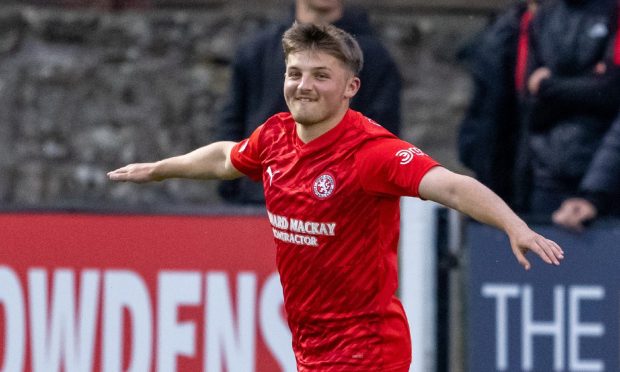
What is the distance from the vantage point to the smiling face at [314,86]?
5.21 metres

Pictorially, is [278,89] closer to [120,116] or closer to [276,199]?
[276,199]

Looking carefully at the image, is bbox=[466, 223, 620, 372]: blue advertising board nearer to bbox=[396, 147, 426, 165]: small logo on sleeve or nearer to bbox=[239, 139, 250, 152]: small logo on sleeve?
bbox=[239, 139, 250, 152]: small logo on sleeve

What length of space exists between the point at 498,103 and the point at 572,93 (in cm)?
59

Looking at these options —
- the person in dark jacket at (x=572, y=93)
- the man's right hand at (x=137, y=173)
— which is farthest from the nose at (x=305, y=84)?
the person in dark jacket at (x=572, y=93)

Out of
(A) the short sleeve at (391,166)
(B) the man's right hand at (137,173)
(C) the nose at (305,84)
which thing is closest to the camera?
(A) the short sleeve at (391,166)

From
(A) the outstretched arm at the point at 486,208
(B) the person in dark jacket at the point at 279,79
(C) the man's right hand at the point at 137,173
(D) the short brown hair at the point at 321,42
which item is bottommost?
(A) the outstretched arm at the point at 486,208

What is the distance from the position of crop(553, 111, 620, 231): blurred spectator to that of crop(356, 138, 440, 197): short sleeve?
197cm

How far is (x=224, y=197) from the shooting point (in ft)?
25.8

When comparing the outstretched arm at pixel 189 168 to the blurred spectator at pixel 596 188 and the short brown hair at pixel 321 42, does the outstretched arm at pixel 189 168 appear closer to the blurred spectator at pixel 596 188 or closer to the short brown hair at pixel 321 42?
the short brown hair at pixel 321 42

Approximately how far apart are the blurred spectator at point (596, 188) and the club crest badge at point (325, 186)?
205cm

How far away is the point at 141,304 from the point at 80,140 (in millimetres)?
3919

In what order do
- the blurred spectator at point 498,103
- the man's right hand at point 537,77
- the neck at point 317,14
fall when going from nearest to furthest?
the neck at point 317,14 → the man's right hand at point 537,77 → the blurred spectator at point 498,103

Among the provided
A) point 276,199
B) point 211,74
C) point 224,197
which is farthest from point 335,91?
point 211,74

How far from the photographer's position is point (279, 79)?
24.1 feet
